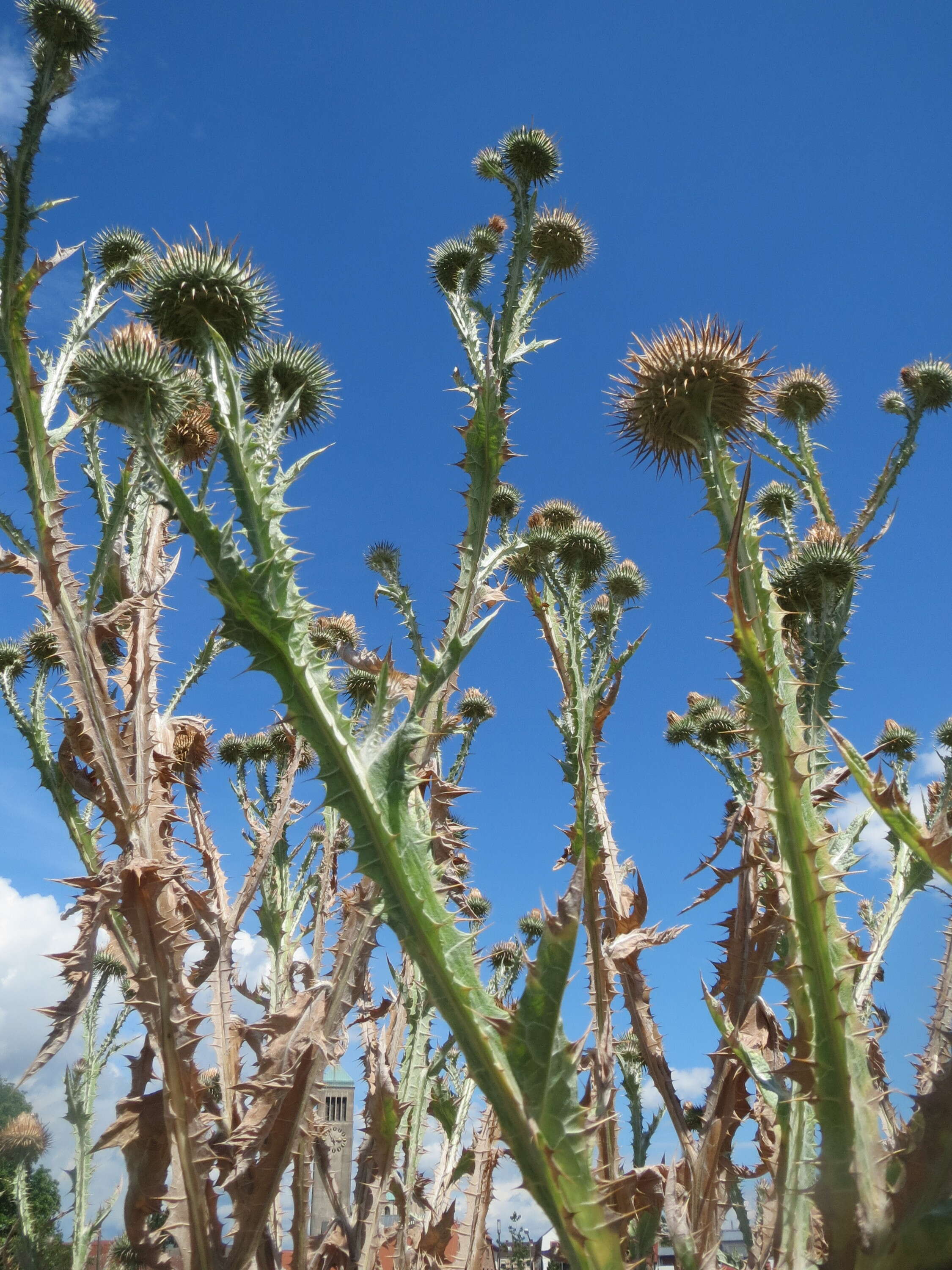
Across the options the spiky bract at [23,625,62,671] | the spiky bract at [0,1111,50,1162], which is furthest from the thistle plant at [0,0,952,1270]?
the spiky bract at [0,1111,50,1162]

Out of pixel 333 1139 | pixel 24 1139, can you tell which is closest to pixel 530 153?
pixel 333 1139

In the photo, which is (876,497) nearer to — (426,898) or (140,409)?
(140,409)

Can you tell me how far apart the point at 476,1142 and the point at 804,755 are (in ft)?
→ 11.4

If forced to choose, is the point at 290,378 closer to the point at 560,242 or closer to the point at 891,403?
the point at 560,242

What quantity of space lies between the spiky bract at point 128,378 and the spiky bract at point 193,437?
1.71 metres

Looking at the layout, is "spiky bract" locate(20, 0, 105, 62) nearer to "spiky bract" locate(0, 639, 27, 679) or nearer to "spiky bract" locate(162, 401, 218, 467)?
"spiky bract" locate(162, 401, 218, 467)

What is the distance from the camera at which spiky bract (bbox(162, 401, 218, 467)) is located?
574cm

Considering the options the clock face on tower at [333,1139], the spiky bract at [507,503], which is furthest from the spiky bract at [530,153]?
the clock face on tower at [333,1139]

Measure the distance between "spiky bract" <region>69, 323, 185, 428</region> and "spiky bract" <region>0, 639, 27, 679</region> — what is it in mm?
7587

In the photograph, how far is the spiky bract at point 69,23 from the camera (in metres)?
5.91

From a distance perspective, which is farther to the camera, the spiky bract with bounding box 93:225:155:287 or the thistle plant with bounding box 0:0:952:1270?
the spiky bract with bounding box 93:225:155:287

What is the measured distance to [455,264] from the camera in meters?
9.06

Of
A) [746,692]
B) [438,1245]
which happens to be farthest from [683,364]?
[438,1245]

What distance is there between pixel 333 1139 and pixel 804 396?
842 cm
